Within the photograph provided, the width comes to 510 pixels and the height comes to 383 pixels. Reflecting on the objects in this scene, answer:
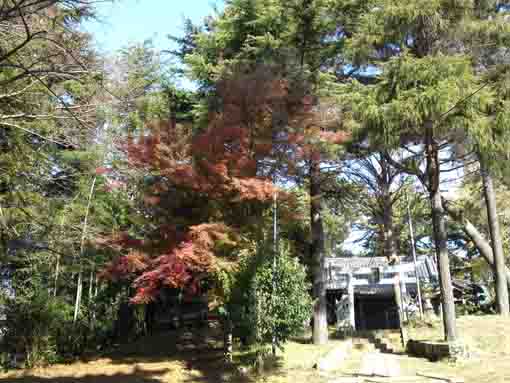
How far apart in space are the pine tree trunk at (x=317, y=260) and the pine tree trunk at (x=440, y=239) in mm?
2992

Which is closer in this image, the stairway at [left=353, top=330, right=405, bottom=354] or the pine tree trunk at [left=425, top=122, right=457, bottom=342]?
the pine tree trunk at [left=425, top=122, right=457, bottom=342]

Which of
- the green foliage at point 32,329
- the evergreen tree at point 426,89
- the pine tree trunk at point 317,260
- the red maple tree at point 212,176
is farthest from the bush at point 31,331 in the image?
the evergreen tree at point 426,89

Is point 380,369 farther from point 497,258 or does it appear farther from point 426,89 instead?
point 497,258

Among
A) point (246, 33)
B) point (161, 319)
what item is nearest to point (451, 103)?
point (246, 33)

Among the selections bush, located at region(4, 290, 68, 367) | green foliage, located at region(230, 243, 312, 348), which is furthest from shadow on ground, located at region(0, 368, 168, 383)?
green foliage, located at region(230, 243, 312, 348)

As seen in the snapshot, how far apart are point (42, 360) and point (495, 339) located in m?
10.7

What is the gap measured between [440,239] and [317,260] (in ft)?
12.3

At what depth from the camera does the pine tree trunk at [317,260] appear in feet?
40.1

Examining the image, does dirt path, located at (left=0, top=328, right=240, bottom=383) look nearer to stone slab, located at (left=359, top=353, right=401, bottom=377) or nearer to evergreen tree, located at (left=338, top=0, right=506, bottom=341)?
stone slab, located at (left=359, top=353, right=401, bottom=377)

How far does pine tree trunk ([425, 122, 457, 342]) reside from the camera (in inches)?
387

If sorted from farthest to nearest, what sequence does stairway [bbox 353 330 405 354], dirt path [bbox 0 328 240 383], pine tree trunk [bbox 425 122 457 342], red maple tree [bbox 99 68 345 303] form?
stairway [bbox 353 330 405 354]
pine tree trunk [bbox 425 122 457 342]
red maple tree [bbox 99 68 345 303]
dirt path [bbox 0 328 240 383]

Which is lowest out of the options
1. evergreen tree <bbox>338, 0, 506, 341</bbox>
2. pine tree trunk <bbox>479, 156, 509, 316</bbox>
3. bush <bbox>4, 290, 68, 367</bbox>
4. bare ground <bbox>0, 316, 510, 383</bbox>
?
bare ground <bbox>0, 316, 510, 383</bbox>

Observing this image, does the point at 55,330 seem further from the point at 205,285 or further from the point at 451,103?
the point at 451,103

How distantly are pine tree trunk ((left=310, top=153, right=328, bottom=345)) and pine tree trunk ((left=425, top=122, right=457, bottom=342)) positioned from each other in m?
2.99
